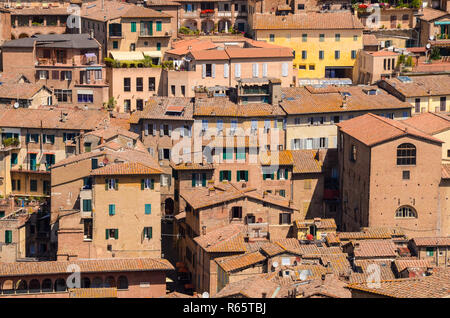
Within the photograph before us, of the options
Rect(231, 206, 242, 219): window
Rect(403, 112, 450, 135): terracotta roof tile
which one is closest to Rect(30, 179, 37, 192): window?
Rect(231, 206, 242, 219): window

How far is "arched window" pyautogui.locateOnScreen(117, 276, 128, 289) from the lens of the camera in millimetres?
65562

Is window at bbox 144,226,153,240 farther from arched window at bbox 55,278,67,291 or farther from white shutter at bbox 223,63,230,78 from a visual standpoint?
white shutter at bbox 223,63,230,78

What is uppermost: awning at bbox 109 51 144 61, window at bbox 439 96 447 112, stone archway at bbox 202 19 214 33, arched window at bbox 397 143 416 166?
stone archway at bbox 202 19 214 33

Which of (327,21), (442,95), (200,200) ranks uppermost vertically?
(327,21)

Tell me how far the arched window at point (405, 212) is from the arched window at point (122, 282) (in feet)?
67.8

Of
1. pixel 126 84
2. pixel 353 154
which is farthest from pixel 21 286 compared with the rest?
pixel 126 84

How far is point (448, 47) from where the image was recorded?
10088cm

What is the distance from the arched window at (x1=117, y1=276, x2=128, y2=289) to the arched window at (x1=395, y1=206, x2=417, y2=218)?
814 inches

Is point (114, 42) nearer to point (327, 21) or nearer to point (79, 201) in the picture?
point (327, 21)

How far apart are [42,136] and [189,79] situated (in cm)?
1453

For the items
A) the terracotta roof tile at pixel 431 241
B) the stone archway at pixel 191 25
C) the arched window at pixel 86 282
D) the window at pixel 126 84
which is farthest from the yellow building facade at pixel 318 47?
the arched window at pixel 86 282

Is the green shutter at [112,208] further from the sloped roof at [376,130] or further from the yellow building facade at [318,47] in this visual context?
the yellow building facade at [318,47]

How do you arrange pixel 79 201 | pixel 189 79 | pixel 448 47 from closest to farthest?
pixel 79 201
pixel 189 79
pixel 448 47
